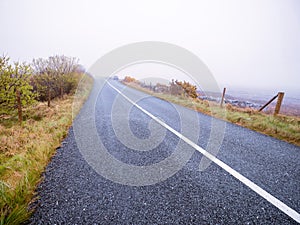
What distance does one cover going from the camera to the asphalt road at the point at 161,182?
58.6 inches

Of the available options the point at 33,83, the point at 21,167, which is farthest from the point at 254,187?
the point at 33,83

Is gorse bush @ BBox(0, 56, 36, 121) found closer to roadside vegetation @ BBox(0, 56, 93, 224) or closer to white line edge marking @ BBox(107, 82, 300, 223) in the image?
roadside vegetation @ BBox(0, 56, 93, 224)

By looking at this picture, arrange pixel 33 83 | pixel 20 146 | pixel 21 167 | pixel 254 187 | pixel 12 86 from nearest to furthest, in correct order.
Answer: pixel 254 187 < pixel 21 167 < pixel 20 146 < pixel 12 86 < pixel 33 83

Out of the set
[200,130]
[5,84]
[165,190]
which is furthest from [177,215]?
[5,84]

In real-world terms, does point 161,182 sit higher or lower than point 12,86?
lower

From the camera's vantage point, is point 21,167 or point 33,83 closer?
point 21,167

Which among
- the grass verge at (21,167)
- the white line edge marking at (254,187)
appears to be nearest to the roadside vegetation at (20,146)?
the grass verge at (21,167)

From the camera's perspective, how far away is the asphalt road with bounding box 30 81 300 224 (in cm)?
149

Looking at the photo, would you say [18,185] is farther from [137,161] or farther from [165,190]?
[165,190]

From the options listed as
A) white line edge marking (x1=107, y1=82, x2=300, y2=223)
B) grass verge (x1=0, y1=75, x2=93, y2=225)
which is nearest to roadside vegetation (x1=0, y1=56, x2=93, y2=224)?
grass verge (x1=0, y1=75, x2=93, y2=225)

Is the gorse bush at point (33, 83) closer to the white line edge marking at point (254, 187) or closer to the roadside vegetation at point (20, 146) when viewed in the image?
the roadside vegetation at point (20, 146)

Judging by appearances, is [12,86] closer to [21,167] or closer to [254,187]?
[21,167]

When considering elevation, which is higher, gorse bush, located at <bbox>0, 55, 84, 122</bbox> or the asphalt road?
gorse bush, located at <bbox>0, 55, 84, 122</bbox>

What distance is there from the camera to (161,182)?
6.59 feet
